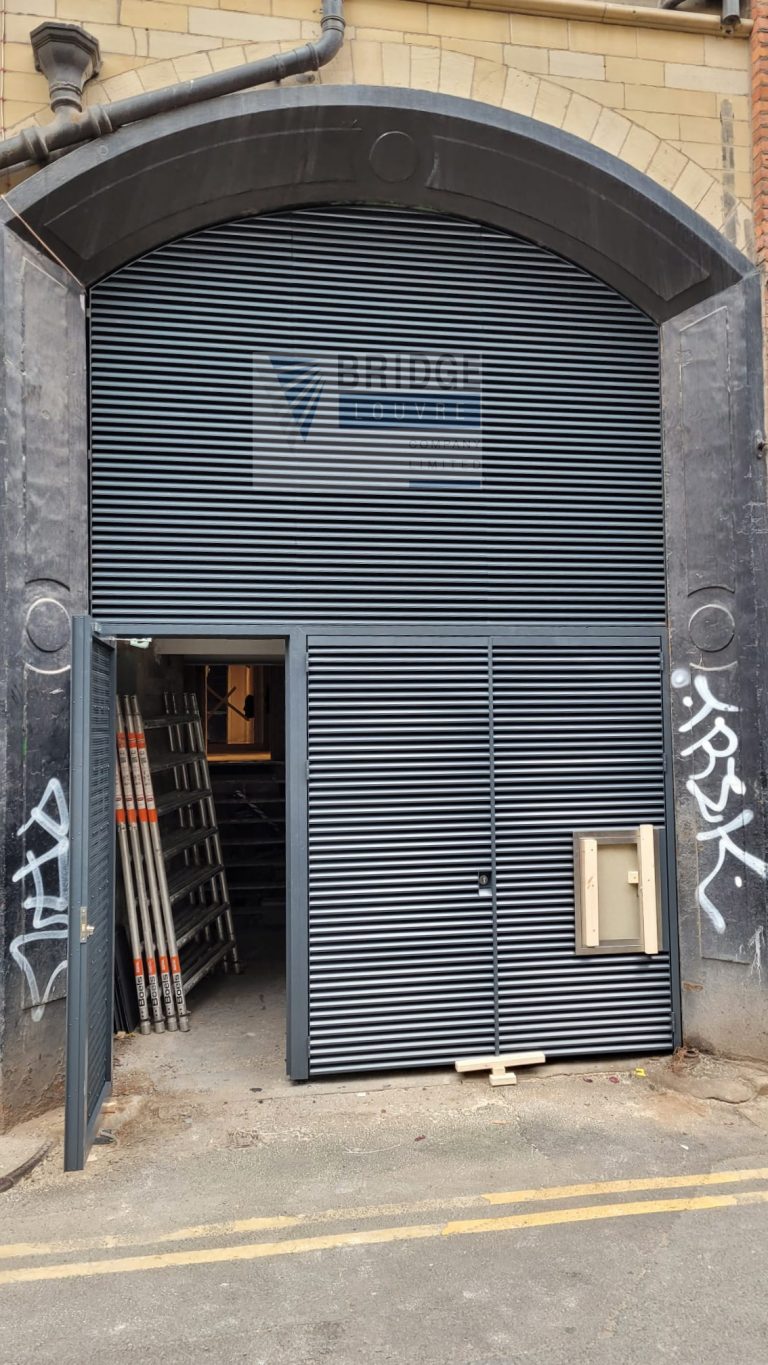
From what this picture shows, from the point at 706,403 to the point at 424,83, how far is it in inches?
114

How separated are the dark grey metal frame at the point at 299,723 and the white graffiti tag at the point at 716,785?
0.48 m

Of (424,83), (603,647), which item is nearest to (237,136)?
(424,83)

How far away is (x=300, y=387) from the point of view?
19.8 feet

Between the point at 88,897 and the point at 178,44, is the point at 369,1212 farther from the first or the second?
the point at 178,44

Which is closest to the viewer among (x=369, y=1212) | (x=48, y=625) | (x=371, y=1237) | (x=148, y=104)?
(x=371, y=1237)

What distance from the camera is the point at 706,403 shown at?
629cm

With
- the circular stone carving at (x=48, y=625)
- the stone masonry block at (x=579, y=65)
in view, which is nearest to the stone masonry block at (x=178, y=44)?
the stone masonry block at (x=579, y=65)

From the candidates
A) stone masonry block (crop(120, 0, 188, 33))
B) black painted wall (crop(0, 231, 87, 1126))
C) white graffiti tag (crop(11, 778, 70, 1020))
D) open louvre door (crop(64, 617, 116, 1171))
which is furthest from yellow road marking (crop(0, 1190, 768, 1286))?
stone masonry block (crop(120, 0, 188, 33))

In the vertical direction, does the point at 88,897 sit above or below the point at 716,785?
below

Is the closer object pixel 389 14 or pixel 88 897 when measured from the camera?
pixel 88 897

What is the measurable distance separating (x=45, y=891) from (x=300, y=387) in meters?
3.72

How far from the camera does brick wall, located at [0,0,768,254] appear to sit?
550 cm

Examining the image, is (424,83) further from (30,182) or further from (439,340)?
(30,182)

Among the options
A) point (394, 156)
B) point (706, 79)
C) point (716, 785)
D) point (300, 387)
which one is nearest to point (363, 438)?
point (300, 387)
